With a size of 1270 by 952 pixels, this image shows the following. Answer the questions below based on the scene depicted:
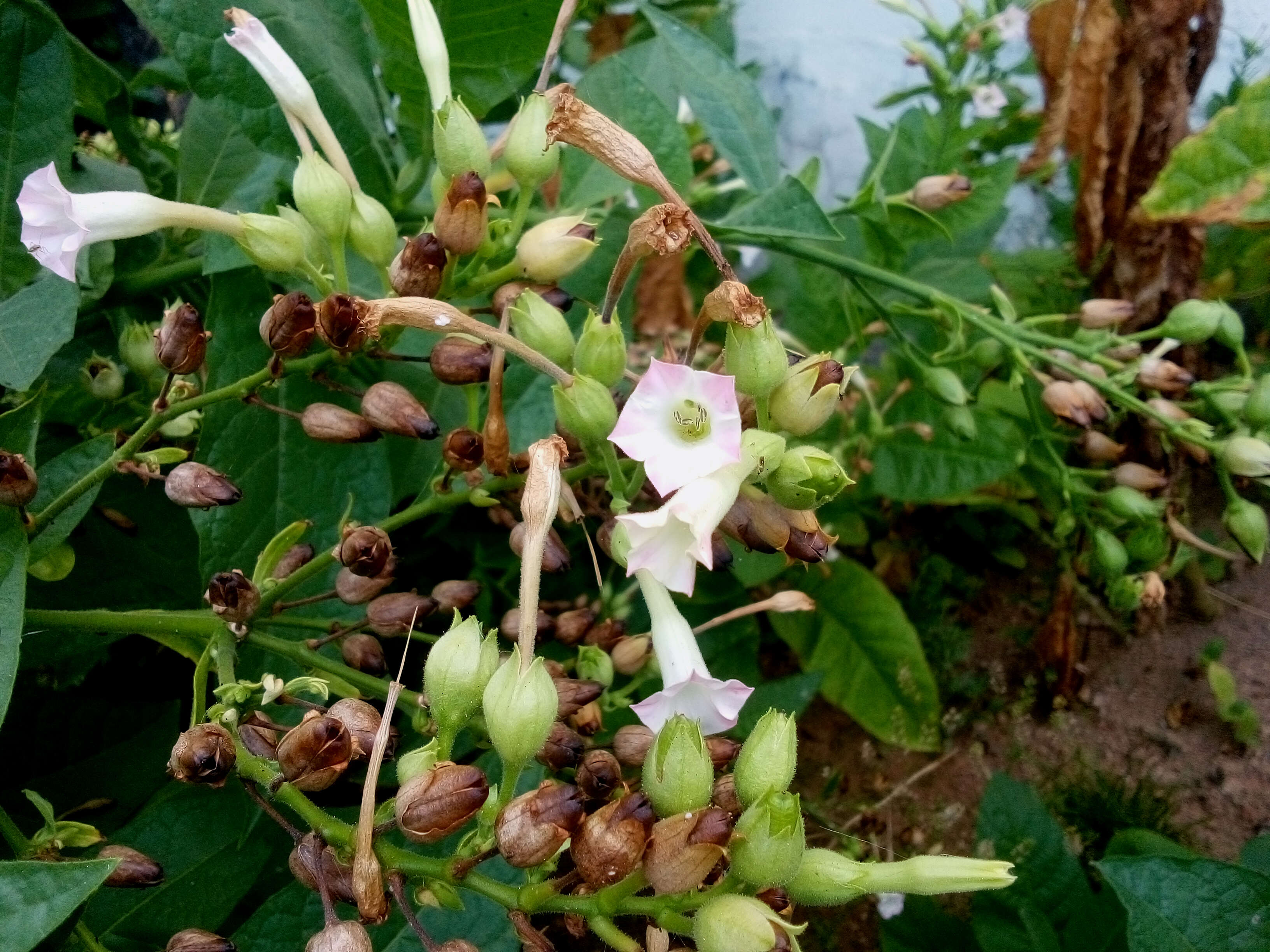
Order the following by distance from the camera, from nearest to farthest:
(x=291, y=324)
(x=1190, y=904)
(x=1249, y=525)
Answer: (x=291, y=324), (x=1190, y=904), (x=1249, y=525)

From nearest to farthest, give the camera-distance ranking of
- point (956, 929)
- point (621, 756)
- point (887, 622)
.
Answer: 1. point (621, 756)
2. point (956, 929)
3. point (887, 622)

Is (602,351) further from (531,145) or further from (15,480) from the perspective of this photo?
(15,480)

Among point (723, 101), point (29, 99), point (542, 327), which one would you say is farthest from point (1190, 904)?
point (29, 99)

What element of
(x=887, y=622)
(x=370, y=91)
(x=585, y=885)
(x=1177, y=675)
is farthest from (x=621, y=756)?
(x=1177, y=675)

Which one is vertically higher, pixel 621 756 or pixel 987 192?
pixel 987 192

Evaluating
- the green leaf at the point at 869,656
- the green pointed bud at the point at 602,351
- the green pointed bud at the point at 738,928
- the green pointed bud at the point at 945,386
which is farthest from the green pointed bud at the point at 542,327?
the green leaf at the point at 869,656

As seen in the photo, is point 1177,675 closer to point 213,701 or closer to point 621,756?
point 621,756

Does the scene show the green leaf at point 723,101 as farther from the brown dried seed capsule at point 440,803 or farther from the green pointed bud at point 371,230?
the brown dried seed capsule at point 440,803
